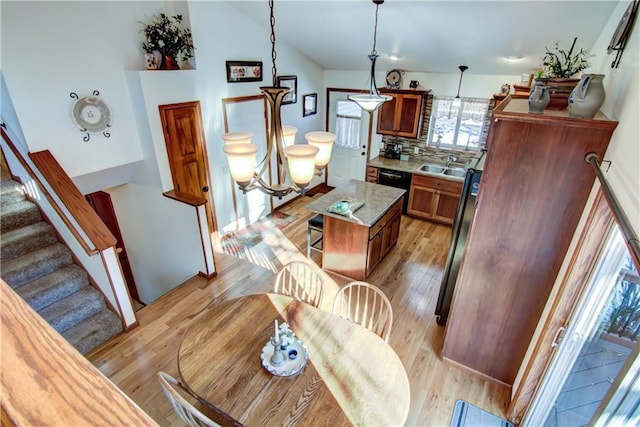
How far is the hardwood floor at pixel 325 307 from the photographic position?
2627 mm

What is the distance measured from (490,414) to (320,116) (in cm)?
548

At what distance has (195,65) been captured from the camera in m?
4.02

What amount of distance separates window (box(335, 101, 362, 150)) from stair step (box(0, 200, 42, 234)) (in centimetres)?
481

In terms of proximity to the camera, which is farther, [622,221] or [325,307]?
[325,307]

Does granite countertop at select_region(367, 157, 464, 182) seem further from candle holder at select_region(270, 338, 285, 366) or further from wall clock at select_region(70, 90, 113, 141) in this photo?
candle holder at select_region(270, 338, 285, 366)

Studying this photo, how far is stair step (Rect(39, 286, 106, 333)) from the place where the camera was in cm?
301

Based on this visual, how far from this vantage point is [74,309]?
123 inches

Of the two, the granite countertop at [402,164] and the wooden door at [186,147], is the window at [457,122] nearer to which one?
the granite countertop at [402,164]

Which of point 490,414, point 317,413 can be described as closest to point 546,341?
point 490,414

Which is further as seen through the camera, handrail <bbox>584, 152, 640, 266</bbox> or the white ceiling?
the white ceiling

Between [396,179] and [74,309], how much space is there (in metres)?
4.60

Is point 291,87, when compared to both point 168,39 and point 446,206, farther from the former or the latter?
point 446,206

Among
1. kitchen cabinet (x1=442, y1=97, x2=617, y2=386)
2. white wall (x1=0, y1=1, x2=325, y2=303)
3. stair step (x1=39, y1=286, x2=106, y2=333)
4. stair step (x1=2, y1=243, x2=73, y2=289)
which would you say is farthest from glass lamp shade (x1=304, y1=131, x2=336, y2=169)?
stair step (x1=2, y1=243, x2=73, y2=289)

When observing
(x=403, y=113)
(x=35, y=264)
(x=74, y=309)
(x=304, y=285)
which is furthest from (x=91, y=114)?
(x=403, y=113)
